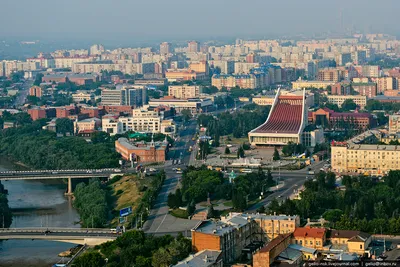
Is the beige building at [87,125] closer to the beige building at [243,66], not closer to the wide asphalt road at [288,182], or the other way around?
the wide asphalt road at [288,182]

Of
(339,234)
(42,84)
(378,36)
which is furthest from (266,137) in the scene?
(378,36)

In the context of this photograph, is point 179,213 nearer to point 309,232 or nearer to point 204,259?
point 309,232

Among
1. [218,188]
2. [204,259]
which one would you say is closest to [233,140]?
[218,188]

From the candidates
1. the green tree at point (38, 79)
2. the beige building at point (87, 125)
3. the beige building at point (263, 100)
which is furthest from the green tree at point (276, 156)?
the green tree at point (38, 79)

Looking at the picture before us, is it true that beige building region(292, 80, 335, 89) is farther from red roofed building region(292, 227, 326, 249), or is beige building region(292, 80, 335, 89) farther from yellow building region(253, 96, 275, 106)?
red roofed building region(292, 227, 326, 249)

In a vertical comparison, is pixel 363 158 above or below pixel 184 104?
above

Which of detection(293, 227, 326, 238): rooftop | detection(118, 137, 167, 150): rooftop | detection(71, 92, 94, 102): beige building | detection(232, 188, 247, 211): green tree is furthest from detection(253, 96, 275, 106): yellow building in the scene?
detection(293, 227, 326, 238): rooftop
